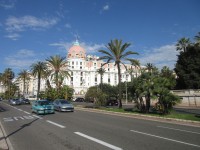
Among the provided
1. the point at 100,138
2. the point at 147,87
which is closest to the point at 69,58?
the point at 147,87

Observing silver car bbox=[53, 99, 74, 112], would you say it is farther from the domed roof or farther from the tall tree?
the domed roof

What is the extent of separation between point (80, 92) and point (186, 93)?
303 ft

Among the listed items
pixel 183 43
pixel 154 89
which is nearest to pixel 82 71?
pixel 183 43

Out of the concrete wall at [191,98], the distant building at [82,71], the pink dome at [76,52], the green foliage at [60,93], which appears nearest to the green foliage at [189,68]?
the concrete wall at [191,98]

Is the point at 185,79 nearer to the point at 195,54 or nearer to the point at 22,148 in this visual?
the point at 195,54

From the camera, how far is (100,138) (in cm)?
1027

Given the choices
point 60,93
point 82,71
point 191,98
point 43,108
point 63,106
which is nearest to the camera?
point 43,108

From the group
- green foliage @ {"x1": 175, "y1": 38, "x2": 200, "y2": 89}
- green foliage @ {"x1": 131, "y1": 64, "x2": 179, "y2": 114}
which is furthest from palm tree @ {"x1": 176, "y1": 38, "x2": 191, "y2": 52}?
green foliage @ {"x1": 131, "y1": 64, "x2": 179, "y2": 114}

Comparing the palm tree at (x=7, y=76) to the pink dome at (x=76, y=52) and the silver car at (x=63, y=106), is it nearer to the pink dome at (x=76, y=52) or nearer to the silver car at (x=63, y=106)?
the pink dome at (x=76, y=52)

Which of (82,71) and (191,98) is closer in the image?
(191,98)

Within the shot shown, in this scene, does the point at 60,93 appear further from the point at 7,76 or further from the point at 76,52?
the point at 76,52

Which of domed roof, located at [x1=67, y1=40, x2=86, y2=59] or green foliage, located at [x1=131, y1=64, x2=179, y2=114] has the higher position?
domed roof, located at [x1=67, y1=40, x2=86, y2=59]

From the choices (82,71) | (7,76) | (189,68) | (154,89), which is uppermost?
(82,71)

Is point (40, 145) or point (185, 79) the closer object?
point (40, 145)
